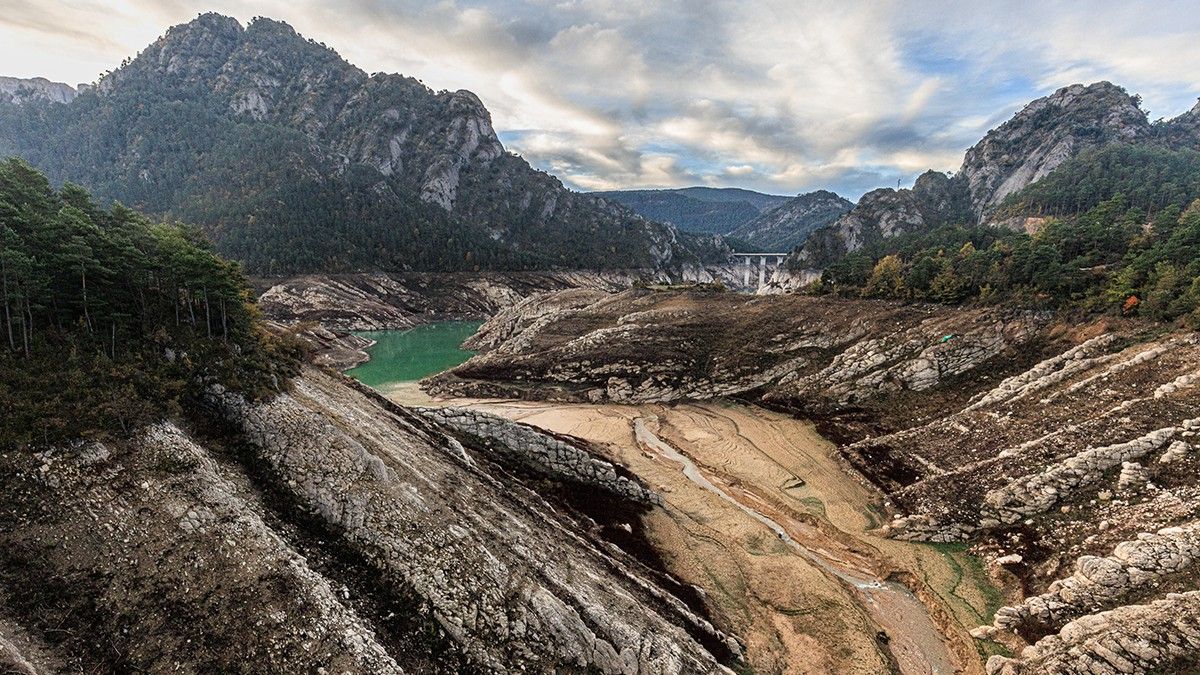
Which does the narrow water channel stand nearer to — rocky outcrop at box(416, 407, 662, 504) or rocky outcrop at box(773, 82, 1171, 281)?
rocky outcrop at box(416, 407, 662, 504)

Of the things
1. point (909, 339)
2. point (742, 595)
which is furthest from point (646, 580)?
point (909, 339)

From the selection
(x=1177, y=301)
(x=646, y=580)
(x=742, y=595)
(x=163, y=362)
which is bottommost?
(x=742, y=595)

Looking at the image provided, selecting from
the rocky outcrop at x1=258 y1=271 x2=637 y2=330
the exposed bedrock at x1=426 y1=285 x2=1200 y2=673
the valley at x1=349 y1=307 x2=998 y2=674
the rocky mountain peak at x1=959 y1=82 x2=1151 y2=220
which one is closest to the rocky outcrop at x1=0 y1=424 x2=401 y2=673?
the valley at x1=349 y1=307 x2=998 y2=674

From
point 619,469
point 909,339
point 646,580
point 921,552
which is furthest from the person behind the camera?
point 909,339

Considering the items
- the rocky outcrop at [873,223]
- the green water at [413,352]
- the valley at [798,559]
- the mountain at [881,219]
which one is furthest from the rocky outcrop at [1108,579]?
the mountain at [881,219]

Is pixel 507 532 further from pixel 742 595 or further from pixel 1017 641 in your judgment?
pixel 1017 641

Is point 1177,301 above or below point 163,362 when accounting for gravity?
above

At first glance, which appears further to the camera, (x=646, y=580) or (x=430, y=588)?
(x=646, y=580)

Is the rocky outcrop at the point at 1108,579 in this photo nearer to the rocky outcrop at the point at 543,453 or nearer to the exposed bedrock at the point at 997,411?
the exposed bedrock at the point at 997,411
